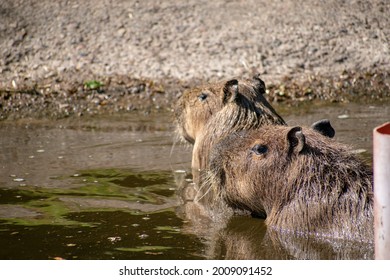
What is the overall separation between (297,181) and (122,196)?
184 centimetres

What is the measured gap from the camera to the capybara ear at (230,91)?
316 inches

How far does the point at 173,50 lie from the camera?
40.4 ft

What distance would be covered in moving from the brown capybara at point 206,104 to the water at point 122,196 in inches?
18.2

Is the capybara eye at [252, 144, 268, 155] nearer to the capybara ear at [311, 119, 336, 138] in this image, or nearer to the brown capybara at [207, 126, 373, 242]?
the brown capybara at [207, 126, 373, 242]

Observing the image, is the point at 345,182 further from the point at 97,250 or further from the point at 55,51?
the point at 55,51

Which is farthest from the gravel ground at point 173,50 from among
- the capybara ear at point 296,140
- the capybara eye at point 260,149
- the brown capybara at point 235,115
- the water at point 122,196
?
the capybara ear at point 296,140

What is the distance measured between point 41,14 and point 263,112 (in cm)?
587

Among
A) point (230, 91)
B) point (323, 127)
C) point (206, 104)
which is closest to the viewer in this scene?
point (323, 127)

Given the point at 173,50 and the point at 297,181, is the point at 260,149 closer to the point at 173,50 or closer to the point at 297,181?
the point at 297,181

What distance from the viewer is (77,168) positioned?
8.86 metres

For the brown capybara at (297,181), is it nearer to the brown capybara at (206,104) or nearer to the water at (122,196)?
the water at (122,196)

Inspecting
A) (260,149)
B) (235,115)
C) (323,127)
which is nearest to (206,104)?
(235,115)

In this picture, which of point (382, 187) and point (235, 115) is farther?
point (235, 115)

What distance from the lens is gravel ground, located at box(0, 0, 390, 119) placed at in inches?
460
